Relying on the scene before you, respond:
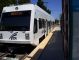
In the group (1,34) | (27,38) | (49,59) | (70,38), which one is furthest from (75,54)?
(1,34)

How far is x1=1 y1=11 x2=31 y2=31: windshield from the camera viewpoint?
16438 millimetres

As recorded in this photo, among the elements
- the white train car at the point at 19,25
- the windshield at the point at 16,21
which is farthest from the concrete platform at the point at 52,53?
the windshield at the point at 16,21

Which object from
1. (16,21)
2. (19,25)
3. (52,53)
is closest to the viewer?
(52,53)

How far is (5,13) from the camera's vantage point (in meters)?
17.6

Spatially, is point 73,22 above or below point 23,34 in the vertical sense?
above

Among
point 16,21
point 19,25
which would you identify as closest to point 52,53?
point 19,25

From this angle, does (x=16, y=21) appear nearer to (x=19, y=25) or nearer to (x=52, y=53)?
(x=19, y=25)

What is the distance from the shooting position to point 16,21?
55.5 ft

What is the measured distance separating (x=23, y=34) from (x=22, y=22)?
88 cm

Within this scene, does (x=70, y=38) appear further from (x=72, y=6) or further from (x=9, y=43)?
(x=9, y=43)

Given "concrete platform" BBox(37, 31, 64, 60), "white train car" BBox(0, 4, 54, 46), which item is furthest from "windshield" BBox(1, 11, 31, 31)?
"concrete platform" BBox(37, 31, 64, 60)

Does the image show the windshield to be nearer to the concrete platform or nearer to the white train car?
the white train car

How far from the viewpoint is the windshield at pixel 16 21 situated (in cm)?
1644

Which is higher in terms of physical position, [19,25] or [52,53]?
[19,25]
